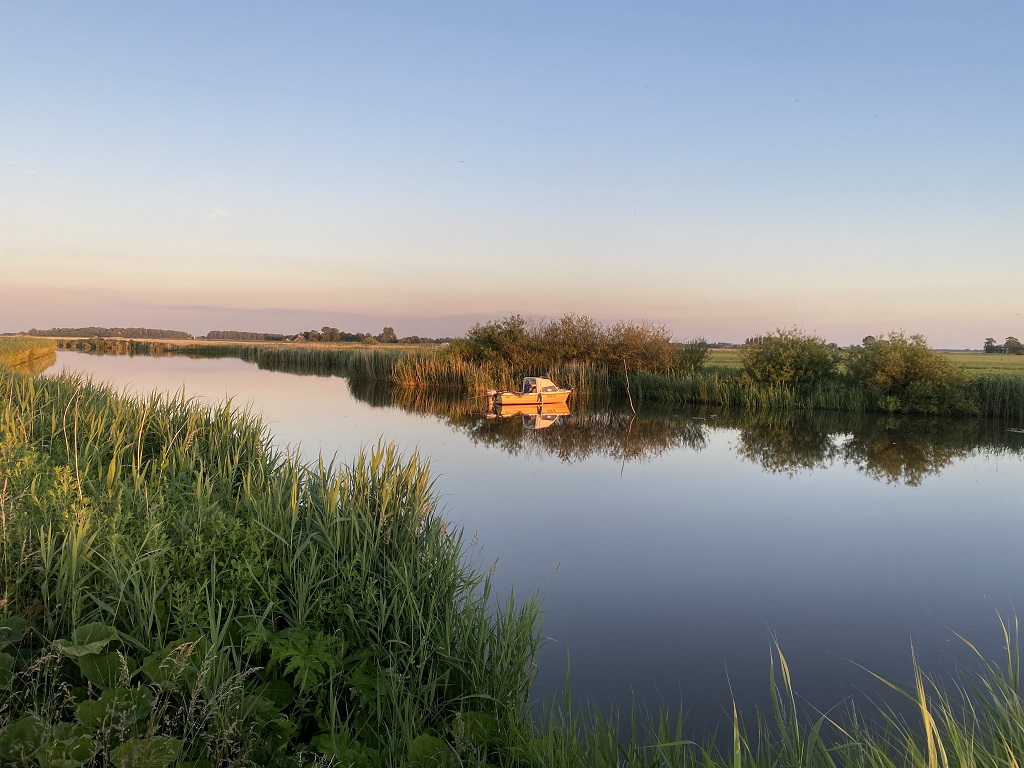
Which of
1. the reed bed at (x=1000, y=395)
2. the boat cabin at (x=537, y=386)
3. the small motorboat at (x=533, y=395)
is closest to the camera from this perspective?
the reed bed at (x=1000, y=395)

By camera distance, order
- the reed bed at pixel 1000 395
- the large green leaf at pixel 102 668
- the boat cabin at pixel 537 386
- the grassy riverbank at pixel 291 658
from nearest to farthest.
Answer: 1. the grassy riverbank at pixel 291 658
2. the large green leaf at pixel 102 668
3. the reed bed at pixel 1000 395
4. the boat cabin at pixel 537 386

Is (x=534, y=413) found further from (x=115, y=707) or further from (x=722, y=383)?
(x=115, y=707)

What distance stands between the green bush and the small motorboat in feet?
41.9

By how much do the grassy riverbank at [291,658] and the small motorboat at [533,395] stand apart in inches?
877

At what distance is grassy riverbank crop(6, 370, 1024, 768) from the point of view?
3.02 metres

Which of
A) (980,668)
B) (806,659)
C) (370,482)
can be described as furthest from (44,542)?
(980,668)

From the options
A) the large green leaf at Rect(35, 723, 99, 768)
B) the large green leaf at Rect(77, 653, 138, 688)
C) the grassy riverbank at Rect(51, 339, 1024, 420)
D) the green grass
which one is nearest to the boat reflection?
the grassy riverbank at Rect(51, 339, 1024, 420)

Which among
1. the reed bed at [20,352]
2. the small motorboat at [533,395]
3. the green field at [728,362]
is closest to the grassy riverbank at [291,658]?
the small motorboat at [533,395]

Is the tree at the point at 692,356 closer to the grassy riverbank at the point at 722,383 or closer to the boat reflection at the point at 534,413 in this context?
the grassy riverbank at the point at 722,383

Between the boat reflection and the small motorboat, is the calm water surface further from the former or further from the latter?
the small motorboat

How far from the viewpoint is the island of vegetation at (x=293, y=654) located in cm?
302

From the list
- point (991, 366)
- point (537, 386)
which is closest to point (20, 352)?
point (537, 386)

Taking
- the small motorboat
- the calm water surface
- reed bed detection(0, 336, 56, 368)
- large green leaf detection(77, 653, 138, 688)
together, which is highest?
reed bed detection(0, 336, 56, 368)

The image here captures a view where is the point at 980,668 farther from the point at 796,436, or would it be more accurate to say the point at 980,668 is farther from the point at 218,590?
the point at 796,436
